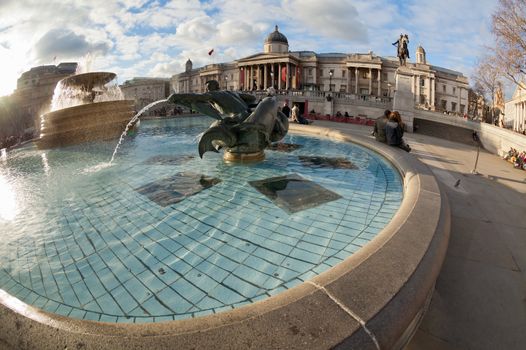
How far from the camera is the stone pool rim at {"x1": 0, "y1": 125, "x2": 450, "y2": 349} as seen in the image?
6.06 ft

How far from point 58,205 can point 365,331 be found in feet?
19.9

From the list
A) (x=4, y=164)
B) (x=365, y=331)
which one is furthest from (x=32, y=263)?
(x=4, y=164)

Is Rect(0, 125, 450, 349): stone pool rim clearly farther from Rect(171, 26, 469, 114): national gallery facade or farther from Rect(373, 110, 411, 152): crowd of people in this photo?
Rect(171, 26, 469, 114): national gallery facade

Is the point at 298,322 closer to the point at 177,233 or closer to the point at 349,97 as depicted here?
the point at 177,233

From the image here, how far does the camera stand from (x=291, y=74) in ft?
218

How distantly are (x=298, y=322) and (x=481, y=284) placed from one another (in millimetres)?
2759

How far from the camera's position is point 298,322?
1996mm

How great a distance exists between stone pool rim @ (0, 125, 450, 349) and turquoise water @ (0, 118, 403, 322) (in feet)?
2.23

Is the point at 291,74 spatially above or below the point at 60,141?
above

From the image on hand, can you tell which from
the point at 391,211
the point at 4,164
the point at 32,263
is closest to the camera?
the point at 32,263

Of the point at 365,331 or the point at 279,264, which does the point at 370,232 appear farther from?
the point at 365,331

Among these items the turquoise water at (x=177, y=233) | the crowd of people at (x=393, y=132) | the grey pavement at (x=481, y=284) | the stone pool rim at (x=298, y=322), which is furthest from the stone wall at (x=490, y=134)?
the stone pool rim at (x=298, y=322)

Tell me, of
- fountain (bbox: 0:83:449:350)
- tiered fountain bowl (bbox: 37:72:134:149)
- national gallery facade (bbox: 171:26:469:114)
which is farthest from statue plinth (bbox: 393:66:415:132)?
national gallery facade (bbox: 171:26:469:114)

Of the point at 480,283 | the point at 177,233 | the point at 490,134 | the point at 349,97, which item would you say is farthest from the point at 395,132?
the point at 349,97
